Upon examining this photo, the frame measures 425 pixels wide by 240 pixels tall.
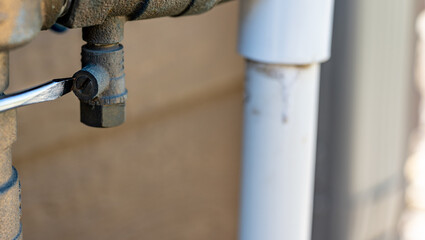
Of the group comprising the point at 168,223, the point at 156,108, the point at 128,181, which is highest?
the point at 156,108

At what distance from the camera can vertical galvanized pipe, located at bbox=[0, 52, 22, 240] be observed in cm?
33

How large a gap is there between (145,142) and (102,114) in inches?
24.0

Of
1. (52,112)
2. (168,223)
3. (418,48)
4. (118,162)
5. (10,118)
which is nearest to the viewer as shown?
(10,118)

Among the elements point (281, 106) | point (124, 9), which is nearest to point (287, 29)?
point (281, 106)

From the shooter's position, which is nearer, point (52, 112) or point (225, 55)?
point (52, 112)

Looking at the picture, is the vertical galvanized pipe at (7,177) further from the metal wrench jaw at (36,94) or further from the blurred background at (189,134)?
the blurred background at (189,134)

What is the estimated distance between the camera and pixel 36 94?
34cm

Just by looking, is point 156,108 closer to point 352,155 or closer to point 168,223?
point 168,223

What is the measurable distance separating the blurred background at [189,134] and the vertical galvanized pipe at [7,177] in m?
0.49

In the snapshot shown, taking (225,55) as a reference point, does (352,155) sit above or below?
below

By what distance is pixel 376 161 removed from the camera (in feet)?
3.35

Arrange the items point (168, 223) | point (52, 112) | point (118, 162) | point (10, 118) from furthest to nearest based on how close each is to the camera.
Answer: point (168, 223) < point (118, 162) < point (52, 112) < point (10, 118)

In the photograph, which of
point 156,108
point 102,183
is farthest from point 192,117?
point 102,183

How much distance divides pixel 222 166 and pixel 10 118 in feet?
2.77
